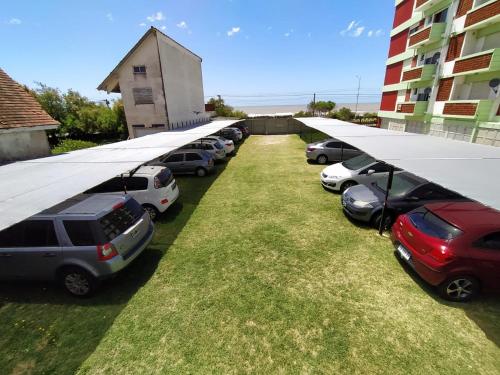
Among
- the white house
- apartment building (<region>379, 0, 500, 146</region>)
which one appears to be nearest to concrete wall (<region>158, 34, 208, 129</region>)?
the white house

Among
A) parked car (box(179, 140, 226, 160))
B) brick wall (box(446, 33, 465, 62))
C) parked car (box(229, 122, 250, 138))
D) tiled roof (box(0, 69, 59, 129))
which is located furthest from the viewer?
parked car (box(229, 122, 250, 138))

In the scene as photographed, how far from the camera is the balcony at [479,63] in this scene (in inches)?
449

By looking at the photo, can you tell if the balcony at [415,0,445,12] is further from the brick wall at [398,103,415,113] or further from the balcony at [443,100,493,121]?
the balcony at [443,100,493,121]

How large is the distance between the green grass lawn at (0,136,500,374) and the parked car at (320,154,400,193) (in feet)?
9.59

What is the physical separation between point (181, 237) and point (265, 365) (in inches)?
170

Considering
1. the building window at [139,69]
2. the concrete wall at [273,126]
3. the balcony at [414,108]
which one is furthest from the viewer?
the concrete wall at [273,126]

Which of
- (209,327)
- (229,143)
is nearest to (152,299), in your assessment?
(209,327)

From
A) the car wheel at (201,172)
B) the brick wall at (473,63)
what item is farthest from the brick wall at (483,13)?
the car wheel at (201,172)

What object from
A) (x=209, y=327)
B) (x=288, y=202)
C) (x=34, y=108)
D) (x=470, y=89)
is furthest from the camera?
(x=470, y=89)

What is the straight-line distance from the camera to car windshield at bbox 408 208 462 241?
4363 millimetres

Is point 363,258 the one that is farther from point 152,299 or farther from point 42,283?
point 42,283

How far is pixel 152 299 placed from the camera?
4711 mm

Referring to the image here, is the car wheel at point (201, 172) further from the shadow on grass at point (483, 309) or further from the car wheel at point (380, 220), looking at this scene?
the shadow on grass at point (483, 309)

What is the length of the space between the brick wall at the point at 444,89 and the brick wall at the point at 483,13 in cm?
299
